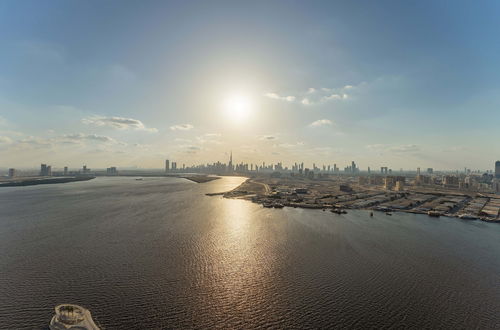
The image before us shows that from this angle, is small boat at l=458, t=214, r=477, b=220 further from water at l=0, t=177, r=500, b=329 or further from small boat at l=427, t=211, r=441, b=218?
water at l=0, t=177, r=500, b=329

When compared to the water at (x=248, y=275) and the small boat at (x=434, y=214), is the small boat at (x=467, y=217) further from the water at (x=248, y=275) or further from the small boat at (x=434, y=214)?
the water at (x=248, y=275)

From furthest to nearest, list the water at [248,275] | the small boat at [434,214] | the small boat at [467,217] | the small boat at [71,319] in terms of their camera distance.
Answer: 1. the small boat at [434,214]
2. the small boat at [467,217]
3. the water at [248,275]
4. the small boat at [71,319]

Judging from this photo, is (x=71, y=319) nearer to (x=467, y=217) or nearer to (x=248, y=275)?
(x=248, y=275)

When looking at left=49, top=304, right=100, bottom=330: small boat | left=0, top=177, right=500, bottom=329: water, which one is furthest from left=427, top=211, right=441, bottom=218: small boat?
left=49, top=304, right=100, bottom=330: small boat

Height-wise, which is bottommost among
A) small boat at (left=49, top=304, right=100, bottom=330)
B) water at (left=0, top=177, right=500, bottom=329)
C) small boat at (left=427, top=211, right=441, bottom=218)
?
water at (left=0, top=177, right=500, bottom=329)

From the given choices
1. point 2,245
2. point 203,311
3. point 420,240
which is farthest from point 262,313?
point 2,245

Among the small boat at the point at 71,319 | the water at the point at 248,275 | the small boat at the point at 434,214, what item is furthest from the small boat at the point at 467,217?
the small boat at the point at 71,319
